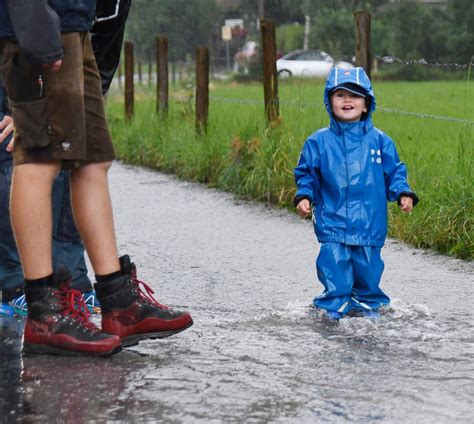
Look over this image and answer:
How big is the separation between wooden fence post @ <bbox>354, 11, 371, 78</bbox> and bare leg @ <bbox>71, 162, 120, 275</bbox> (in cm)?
523

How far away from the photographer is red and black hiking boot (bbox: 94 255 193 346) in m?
5.47

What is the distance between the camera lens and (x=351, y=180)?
6.14m

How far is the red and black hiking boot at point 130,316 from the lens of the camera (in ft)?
18.0

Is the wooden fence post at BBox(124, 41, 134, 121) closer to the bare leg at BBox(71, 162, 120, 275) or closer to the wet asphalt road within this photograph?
the wet asphalt road

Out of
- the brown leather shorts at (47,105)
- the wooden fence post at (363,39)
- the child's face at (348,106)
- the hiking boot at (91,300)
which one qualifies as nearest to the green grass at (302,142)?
the wooden fence post at (363,39)

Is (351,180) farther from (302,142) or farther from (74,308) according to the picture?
(302,142)

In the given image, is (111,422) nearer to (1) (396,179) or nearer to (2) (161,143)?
(1) (396,179)

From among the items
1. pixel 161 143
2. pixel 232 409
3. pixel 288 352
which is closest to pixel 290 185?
pixel 161 143

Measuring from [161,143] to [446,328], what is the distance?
29.8ft

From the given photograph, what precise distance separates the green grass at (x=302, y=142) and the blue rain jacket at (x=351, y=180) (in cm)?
196

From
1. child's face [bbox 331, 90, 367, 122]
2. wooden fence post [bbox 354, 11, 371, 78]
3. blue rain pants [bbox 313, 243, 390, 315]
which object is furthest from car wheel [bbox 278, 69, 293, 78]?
blue rain pants [bbox 313, 243, 390, 315]

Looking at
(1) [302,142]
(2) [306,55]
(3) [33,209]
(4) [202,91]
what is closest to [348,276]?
(3) [33,209]

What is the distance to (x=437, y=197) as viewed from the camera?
8773mm

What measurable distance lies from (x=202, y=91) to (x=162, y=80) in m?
2.51
